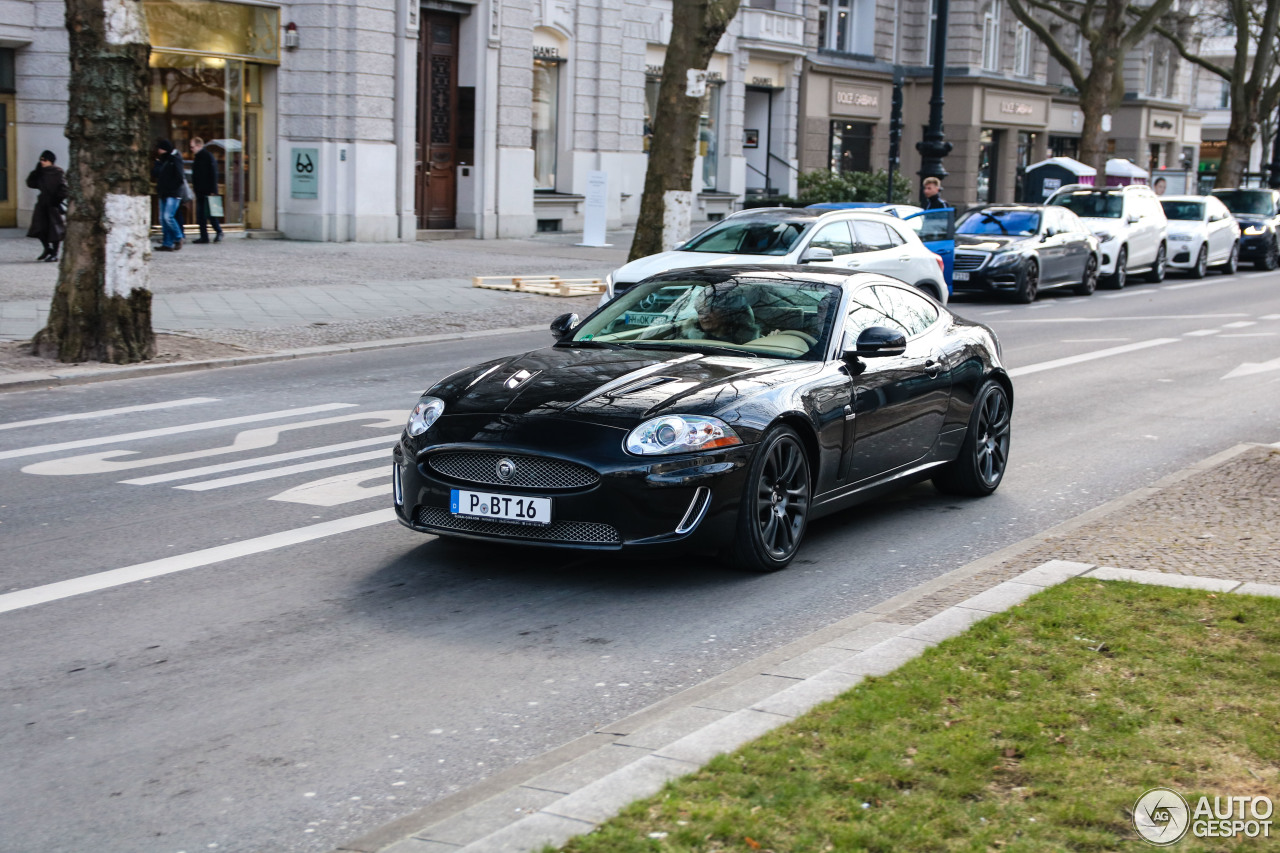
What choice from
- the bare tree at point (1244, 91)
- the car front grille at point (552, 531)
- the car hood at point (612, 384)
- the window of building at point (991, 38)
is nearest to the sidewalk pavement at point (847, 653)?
the car front grille at point (552, 531)

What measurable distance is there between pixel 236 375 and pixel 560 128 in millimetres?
22493

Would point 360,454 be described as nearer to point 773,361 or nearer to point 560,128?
point 773,361

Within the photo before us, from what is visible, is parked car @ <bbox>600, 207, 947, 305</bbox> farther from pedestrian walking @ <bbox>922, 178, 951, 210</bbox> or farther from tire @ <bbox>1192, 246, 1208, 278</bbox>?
tire @ <bbox>1192, 246, 1208, 278</bbox>

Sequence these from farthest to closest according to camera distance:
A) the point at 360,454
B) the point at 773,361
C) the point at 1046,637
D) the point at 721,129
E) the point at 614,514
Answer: the point at 721,129
the point at 360,454
the point at 773,361
the point at 614,514
the point at 1046,637

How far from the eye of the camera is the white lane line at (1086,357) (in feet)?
51.6

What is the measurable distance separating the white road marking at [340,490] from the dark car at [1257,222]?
3053cm

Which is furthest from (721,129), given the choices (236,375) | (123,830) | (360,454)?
(123,830)

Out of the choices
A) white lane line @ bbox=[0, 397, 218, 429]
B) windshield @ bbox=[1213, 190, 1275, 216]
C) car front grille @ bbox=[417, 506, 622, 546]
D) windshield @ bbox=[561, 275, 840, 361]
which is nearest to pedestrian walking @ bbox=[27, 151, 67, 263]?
white lane line @ bbox=[0, 397, 218, 429]

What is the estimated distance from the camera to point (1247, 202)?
123 ft

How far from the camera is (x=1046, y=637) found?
5.82m

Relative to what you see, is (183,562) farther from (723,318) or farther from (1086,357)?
(1086,357)

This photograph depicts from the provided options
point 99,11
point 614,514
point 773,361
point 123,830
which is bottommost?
point 123,830

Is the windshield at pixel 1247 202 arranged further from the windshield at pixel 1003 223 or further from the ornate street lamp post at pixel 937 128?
the windshield at pixel 1003 223

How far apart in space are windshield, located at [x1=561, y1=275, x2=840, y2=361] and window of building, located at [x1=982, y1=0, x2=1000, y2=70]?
→ 47.0 metres
